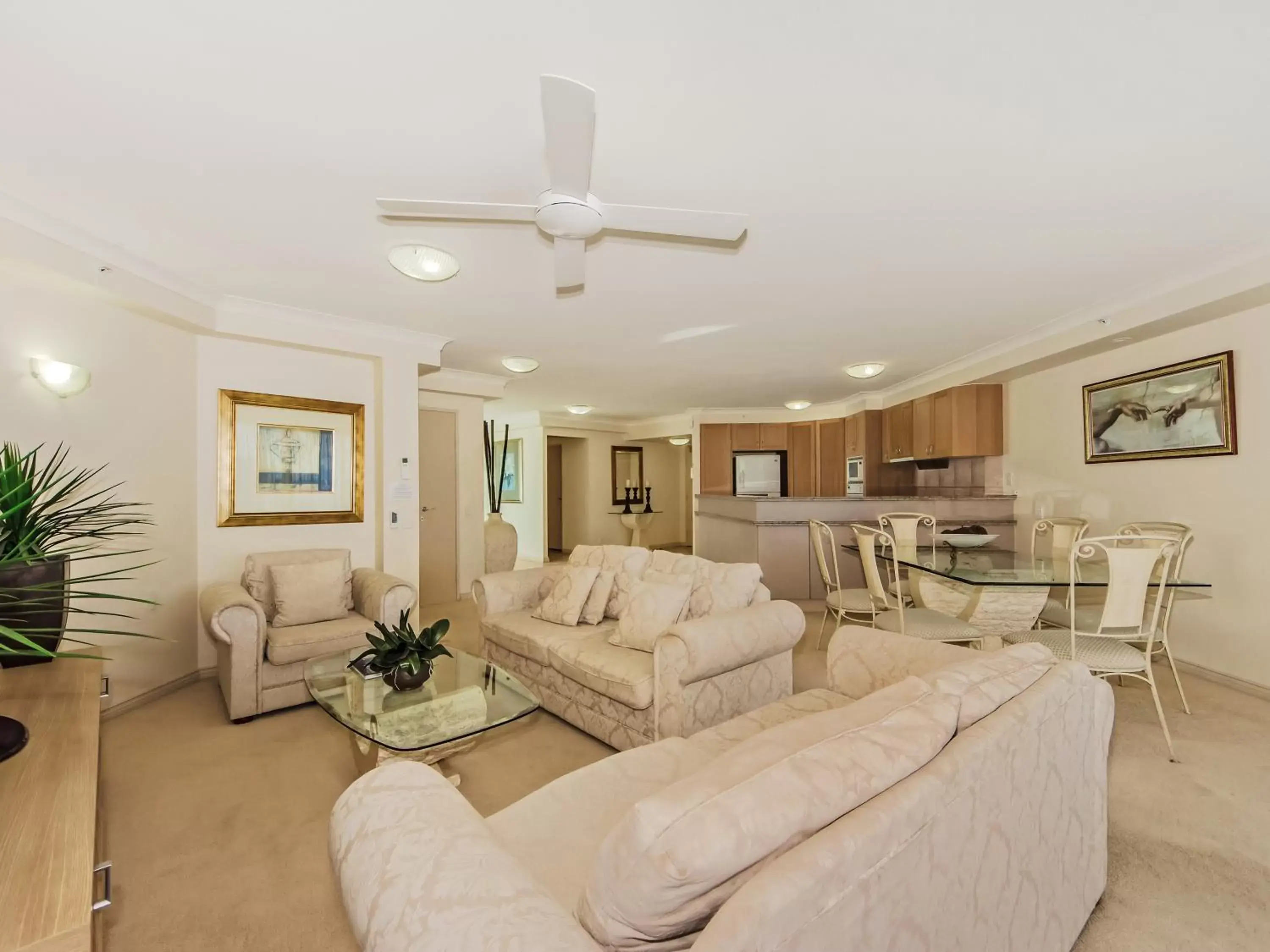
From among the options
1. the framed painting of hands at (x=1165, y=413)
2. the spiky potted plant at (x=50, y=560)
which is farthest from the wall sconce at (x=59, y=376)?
the framed painting of hands at (x=1165, y=413)

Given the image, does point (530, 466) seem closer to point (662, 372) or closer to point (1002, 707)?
point (662, 372)

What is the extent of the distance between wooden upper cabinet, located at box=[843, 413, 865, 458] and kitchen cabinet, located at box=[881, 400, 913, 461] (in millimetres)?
232

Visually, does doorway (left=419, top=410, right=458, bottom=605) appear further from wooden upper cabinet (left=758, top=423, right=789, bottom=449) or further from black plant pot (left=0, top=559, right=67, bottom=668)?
wooden upper cabinet (left=758, top=423, right=789, bottom=449)

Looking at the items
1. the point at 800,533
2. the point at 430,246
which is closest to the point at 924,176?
the point at 430,246

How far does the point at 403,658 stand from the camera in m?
2.23

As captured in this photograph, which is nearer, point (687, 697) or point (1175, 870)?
point (1175, 870)

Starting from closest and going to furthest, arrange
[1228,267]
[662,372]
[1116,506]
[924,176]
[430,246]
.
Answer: [924,176] < [430,246] < [1228,267] < [1116,506] < [662,372]

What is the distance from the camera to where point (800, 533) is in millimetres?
5469

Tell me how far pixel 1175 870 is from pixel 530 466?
25.2 ft

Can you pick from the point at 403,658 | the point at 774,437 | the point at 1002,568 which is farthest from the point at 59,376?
the point at 774,437

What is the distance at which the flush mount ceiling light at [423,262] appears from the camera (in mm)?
2588

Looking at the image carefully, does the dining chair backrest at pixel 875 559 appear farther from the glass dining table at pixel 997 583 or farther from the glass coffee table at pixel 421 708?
the glass coffee table at pixel 421 708

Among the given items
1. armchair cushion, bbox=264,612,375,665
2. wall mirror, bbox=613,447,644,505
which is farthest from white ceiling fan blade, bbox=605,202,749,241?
wall mirror, bbox=613,447,644,505

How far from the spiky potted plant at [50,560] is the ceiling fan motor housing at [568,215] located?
152 centimetres
